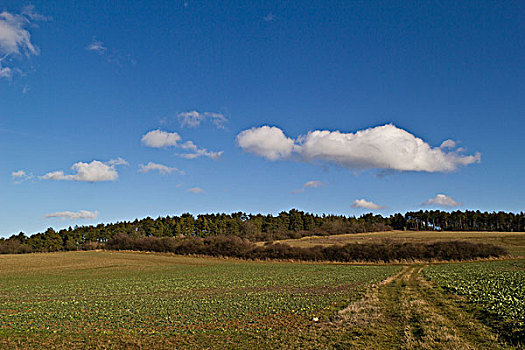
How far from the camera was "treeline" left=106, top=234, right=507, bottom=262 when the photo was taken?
71.4 m

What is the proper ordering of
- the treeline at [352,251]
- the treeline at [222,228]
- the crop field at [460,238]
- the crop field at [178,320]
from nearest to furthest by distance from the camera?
the crop field at [178,320] < the treeline at [352,251] < the crop field at [460,238] < the treeline at [222,228]

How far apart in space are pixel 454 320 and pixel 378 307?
444cm

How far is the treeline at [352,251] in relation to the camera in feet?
234

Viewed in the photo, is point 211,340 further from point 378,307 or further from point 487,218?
point 487,218

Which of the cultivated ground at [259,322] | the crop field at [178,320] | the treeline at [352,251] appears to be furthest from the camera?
the treeline at [352,251]

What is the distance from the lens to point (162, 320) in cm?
1872

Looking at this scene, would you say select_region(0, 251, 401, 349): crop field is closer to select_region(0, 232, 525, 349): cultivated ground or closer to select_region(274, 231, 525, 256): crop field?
select_region(0, 232, 525, 349): cultivated ground

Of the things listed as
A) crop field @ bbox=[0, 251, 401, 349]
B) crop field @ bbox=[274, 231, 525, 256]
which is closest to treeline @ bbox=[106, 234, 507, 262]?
crop field @ bbox=[274, 231, 525, 256]

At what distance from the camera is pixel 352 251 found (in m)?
76.3

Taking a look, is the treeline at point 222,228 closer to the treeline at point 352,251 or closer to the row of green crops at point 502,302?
the treeline at point 352,251

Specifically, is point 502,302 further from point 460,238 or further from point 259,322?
point 460,238

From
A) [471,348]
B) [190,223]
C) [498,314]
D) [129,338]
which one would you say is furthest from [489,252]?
[190,223]

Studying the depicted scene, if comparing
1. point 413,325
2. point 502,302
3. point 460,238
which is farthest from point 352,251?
point 413,325

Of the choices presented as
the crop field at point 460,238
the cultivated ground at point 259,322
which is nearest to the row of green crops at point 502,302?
the cultivated ground at point 259,322
